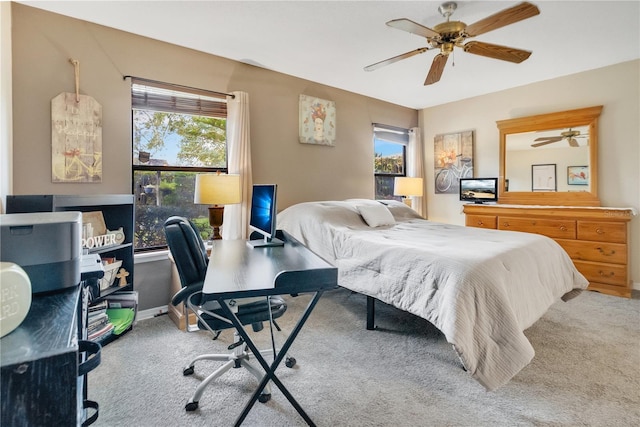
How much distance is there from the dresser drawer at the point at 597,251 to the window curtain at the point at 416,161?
6.49 feet

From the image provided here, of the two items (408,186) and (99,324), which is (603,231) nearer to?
(408,186)

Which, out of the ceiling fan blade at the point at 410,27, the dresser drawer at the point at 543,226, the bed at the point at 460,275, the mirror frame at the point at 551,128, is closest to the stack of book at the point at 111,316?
the bed at the point at 460,275

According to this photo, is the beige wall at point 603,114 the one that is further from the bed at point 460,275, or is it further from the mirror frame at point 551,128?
the bed at point 460,275

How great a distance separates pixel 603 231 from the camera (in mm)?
3471

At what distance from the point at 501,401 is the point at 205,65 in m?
3.56

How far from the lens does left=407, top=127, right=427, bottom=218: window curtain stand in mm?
5207

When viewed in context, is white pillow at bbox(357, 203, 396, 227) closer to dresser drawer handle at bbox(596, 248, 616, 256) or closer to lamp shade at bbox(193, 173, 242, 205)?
lamp shade at bbox(193, 173, 242, 205)

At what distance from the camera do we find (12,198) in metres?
2.00

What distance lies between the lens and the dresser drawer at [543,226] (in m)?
3.69

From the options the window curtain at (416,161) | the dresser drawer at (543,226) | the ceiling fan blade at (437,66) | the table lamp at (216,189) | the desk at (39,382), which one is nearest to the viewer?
the desk at (39,382)

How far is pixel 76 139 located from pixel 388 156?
3.99 meters

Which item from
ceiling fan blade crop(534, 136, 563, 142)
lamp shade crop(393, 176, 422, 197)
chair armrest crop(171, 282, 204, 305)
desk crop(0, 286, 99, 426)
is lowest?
chair armrest crop(171, 282, 204, 305)

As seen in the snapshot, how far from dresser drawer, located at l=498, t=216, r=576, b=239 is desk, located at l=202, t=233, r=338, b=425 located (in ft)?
10.9

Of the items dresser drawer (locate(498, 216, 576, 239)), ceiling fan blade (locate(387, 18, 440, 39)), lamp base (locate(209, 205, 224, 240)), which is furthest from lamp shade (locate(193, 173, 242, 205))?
dresser drawer (locate(498, 216, 576, 239))
